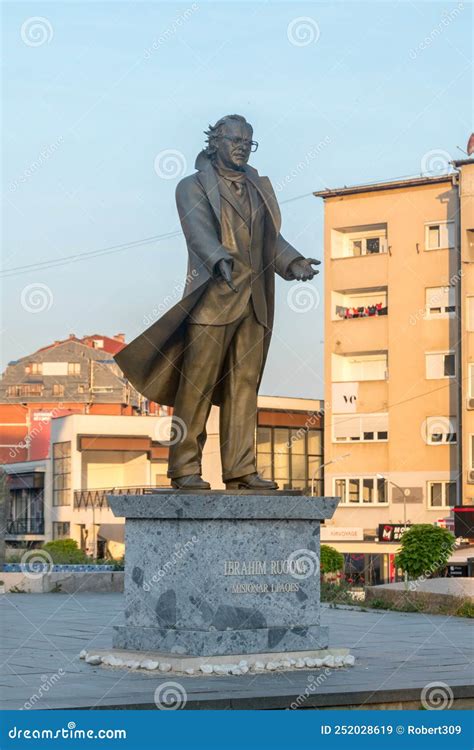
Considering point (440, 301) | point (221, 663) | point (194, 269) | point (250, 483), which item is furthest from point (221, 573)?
point (440, 301)

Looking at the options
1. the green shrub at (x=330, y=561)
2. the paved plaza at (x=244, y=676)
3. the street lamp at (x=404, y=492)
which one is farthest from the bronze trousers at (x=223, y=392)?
the street lamp at (x=404, y=492)

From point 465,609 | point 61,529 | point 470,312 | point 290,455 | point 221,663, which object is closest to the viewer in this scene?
point 221,663

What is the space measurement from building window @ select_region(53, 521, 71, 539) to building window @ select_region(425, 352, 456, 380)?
71.6 ft

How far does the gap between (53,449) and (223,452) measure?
64435mm

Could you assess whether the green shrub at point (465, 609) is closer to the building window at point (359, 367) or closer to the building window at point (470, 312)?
the building window at point (470, 312)

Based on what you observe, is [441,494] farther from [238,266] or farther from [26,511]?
[238,266]

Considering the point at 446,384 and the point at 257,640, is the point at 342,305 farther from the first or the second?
the point at 257,640

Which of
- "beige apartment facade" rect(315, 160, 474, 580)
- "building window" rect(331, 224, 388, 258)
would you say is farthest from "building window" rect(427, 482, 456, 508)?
"building window" rect(331, 224, 388, 258)

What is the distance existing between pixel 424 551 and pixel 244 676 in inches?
390

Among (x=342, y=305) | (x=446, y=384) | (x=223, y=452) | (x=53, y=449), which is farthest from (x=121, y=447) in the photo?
(x=223, y=452)

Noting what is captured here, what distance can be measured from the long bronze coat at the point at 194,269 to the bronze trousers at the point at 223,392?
0.47 feet

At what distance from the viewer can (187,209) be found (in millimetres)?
11555

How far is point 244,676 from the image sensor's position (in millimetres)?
10312

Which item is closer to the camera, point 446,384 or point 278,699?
point 278,699
